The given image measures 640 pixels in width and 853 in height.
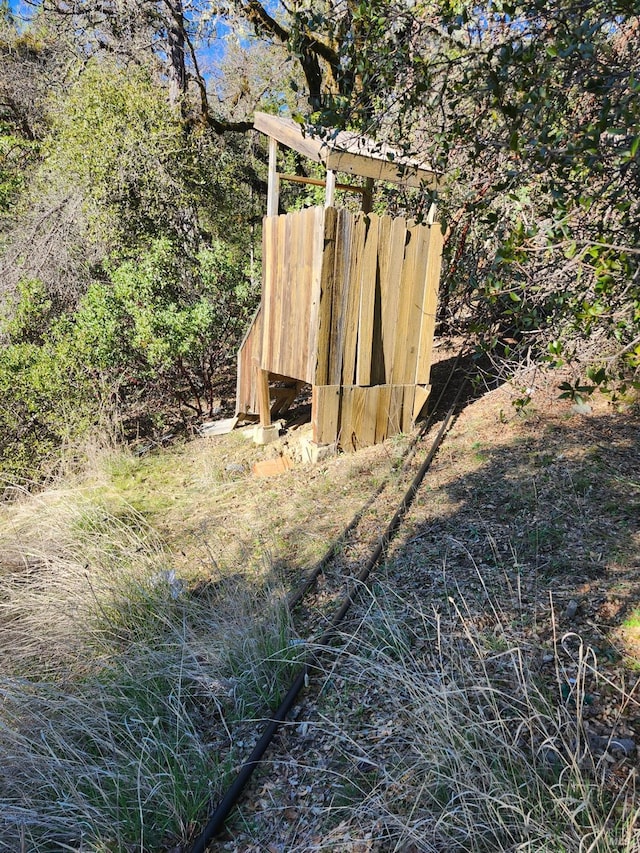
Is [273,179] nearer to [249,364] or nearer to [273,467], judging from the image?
[249,364]

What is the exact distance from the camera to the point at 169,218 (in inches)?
367

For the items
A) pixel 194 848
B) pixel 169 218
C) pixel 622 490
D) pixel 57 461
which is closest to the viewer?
pixel 194 848

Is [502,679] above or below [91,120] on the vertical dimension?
below

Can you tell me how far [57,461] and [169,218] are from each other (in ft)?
15.5

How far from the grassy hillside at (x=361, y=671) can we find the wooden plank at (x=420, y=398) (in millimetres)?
1397

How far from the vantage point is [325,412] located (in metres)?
5.82

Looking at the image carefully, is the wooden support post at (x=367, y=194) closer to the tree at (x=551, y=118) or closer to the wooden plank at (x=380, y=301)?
the wooden plank at (x=380, y=301)

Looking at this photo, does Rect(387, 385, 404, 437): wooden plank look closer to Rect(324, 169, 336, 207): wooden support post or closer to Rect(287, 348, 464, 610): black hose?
Rect(287, 348, 464, 610): black hose

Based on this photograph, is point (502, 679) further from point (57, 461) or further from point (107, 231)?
point (107, 231)

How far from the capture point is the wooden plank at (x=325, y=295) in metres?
5.43

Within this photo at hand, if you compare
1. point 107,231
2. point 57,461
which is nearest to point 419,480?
point 57,461

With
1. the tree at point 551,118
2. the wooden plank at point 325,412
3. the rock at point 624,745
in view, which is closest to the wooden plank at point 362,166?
the tree at point 551,118

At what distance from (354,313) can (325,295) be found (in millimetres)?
385

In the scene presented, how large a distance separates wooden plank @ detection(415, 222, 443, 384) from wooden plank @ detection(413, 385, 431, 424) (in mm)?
69
